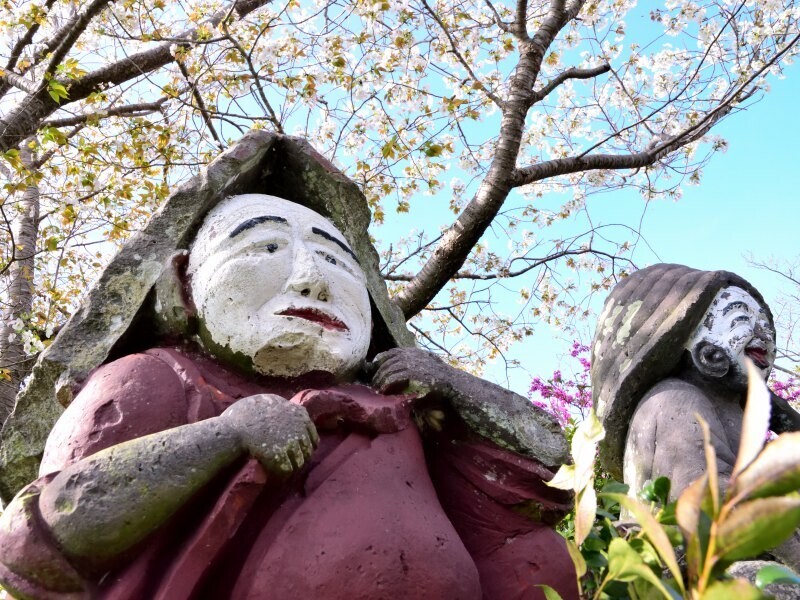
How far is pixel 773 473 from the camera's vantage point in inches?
23.1

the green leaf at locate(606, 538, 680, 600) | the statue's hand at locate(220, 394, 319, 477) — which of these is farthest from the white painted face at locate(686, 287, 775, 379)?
the green leaf at locate(606, 538, 680, 600)

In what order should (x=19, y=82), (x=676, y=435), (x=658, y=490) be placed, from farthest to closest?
1. (x=19, y=82)
2. (x=676, y=435)
3. (x=658, y=490)

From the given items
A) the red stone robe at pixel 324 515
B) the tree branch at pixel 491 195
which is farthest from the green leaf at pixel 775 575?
the tree branch at pixel 491 195

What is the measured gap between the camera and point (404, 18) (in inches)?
209

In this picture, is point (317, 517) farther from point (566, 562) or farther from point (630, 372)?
point (630, 372)

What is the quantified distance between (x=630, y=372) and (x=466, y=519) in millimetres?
1251

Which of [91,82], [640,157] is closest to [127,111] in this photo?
[91,82]

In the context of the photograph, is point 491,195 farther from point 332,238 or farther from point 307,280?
point 307,280

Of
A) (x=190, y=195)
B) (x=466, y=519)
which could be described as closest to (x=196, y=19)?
(x=190, y=195)

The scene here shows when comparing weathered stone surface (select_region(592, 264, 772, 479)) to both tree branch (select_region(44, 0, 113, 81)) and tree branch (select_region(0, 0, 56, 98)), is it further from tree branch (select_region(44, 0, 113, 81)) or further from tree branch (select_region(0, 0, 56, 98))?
tree branch (select_region(0, 0, 56, 98))

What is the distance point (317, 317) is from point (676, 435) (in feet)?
4.83

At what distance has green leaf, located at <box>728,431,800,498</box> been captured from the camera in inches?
23.0

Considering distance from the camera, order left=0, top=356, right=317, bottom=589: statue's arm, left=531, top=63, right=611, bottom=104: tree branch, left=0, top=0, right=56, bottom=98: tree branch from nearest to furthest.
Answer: left=0, top=356, right=317, bottom=589: statue's arm, left=531, top=63, right=611, bottom=104: tree branch, left=0, top=0, right=56, bottom=98: tree branch

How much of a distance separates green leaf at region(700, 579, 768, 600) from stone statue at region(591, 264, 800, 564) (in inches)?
86.8
